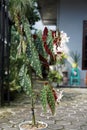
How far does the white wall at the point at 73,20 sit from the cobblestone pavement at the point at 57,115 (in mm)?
Answer: 3323

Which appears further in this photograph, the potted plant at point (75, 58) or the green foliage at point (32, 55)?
the potted plant at point (75, 58)

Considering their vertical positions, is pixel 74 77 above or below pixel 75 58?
below

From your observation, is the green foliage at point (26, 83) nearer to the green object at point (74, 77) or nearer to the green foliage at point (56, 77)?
the green foliage at point (56, 77)

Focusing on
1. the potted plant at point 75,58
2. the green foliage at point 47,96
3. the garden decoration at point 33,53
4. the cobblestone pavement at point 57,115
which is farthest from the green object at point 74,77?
the green foliage at point 47,96

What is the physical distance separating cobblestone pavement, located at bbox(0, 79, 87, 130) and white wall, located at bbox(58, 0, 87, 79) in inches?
131

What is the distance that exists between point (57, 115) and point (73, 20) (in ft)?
18.7

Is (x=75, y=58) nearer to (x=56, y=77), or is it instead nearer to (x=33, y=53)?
(x=56, y=77)

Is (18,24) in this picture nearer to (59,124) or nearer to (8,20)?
(59,124)

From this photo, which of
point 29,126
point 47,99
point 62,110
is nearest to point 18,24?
point 47,99

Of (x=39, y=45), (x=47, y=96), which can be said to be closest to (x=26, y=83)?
(x=47, y=96)

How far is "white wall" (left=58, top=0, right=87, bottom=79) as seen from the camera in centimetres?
1133

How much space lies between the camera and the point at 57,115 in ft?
20.8

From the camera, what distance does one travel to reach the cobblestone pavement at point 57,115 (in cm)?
555

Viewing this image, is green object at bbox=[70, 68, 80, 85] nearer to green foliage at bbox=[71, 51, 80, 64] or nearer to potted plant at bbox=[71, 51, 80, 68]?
potted plant at bbox=[71, 51, 80, 68]
